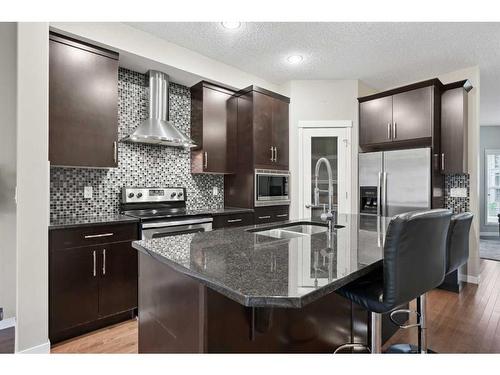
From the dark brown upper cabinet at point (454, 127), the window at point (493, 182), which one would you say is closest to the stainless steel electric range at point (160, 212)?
the dark brown upper cabinet at point (454, 127)

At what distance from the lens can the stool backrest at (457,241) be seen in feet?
5.70

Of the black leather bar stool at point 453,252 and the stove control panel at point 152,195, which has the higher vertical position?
the stove control panel at point 152,195

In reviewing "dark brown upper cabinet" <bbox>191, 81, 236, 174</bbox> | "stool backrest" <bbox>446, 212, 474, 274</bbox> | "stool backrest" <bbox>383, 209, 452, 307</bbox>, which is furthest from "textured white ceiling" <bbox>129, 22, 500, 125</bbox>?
"stool backrest" <bbox>383, 209, 452, 307</bbox>

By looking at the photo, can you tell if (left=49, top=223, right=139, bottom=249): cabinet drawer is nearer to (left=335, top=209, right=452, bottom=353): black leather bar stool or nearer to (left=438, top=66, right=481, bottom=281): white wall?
(left=335, top=209, right=452, bottom=353): black leather bar stool

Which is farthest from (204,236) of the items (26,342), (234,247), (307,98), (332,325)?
(307,98)

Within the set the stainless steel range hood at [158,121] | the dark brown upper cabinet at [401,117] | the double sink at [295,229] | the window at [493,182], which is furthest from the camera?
the window at [493,182]

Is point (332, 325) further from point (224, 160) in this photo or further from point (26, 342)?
point (224, 160)

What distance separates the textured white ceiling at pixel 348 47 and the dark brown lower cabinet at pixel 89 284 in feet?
6.78

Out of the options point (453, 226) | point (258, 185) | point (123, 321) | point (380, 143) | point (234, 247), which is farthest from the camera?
point (380, 143)

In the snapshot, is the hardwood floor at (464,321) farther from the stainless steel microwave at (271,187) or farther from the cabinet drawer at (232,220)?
the stainless steel microwave at (271,187)

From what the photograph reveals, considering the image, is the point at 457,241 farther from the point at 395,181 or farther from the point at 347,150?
the point at 347,150

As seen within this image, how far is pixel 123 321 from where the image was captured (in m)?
2.48

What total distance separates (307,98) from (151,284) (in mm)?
3486

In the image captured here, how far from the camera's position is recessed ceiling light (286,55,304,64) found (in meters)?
3.35
